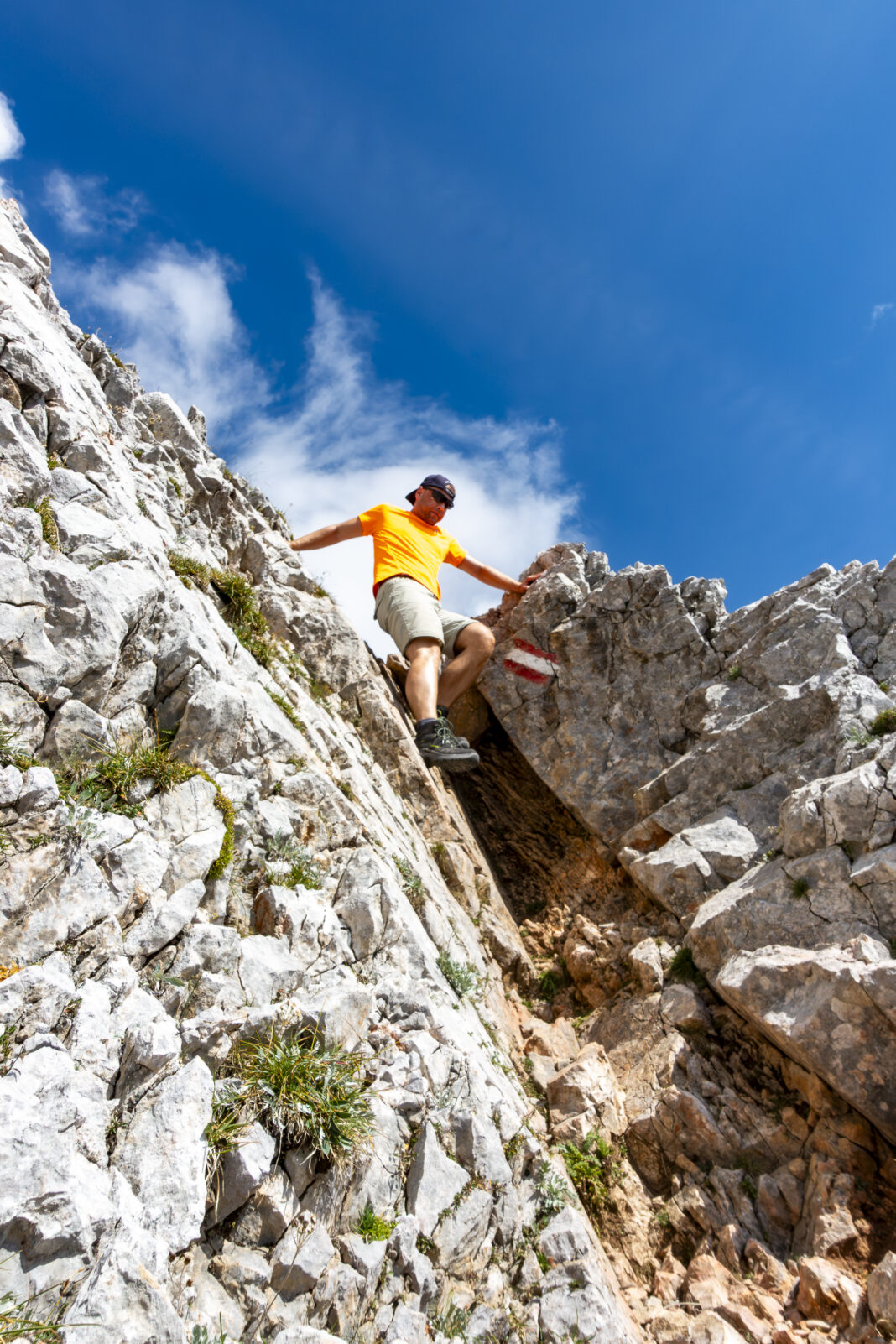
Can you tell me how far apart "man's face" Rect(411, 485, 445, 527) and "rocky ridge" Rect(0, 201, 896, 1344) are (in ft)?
9.00

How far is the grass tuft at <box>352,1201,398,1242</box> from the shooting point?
4883 millimetres

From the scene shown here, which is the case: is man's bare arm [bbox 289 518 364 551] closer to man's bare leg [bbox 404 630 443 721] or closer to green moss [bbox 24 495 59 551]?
man's bare leg [bbox 404 630 443 721]

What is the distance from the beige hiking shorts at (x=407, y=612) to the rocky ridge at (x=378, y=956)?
803 millimetres

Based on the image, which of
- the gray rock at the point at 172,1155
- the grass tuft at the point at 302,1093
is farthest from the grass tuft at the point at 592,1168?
the gray rock at the point at 172,1155

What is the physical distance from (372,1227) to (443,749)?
6.24m

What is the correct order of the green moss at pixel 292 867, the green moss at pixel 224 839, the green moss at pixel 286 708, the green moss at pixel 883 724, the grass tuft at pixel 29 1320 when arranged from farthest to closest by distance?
the green moss at pixel 883 724 < the green moss at pixel 286 708 < the green moss at pixel 292 867 < the green moss at pixel 224 839 < the grass tuft at pixel 29 1320

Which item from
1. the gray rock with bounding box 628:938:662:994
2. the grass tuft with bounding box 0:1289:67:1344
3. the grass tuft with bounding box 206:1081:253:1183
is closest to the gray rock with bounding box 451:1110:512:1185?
the grass tuft with bounding box 206:1081:253:1183

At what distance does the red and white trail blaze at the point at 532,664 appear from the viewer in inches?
527

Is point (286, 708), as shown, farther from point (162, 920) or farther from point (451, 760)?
point (162, 920)

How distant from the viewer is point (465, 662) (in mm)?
12469

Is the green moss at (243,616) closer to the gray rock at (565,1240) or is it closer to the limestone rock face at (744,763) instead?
the limestone rock face at (744,763)

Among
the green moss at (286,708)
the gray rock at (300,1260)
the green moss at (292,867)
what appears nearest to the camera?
the gray rock at (300,1260)

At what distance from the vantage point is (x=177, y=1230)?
159 inches

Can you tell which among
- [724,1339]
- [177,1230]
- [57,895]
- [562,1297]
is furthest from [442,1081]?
[57,895]
